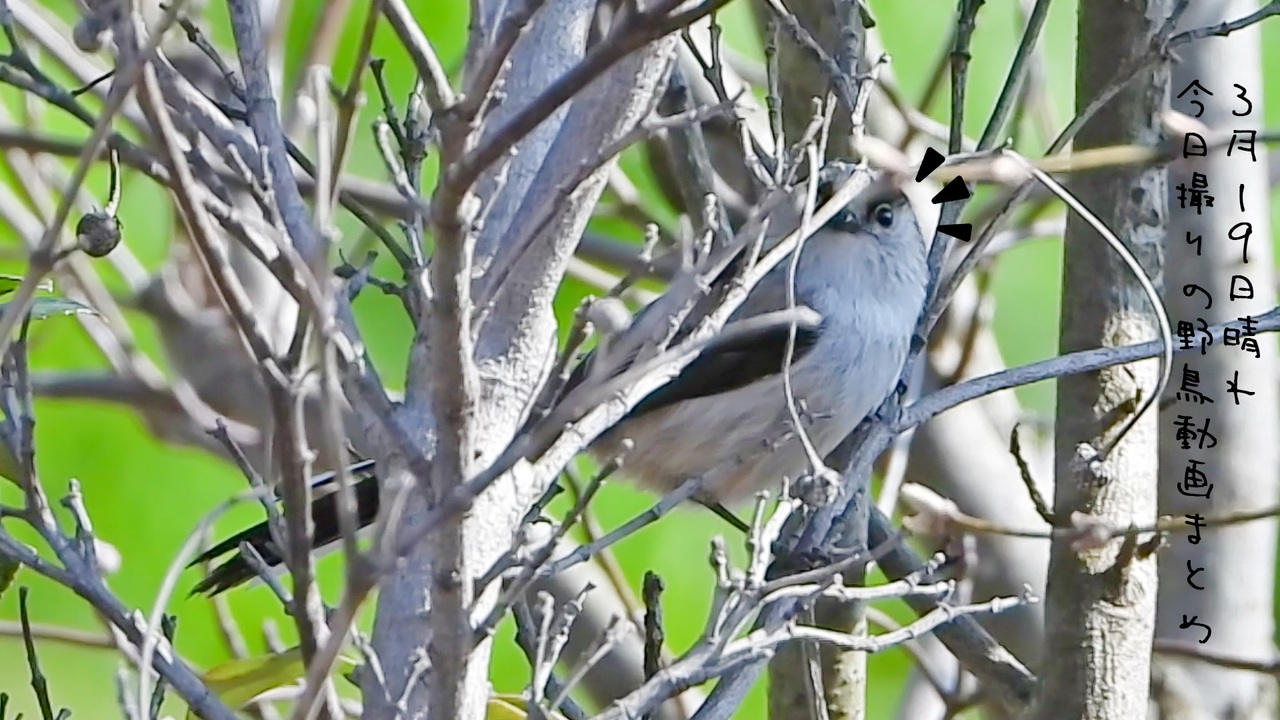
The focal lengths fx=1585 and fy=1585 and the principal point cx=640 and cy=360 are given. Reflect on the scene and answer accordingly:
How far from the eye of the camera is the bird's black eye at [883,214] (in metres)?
3.07

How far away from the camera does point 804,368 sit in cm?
292

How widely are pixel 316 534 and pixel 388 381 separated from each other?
1.18 m

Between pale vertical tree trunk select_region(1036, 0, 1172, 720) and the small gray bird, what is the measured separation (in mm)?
552

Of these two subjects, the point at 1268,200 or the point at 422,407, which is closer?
the point at 422,407

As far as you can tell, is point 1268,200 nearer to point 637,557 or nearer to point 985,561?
point 985,561

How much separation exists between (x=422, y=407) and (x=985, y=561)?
1761 mm

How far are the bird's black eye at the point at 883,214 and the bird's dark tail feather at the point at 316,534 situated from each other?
1.11m

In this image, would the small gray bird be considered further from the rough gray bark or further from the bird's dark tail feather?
the rough gray bark

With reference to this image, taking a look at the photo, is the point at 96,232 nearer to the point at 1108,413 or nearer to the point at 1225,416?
the point at 1108,413

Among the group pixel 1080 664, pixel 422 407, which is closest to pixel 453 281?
pixel 422 407

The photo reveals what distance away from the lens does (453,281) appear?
1.08 m

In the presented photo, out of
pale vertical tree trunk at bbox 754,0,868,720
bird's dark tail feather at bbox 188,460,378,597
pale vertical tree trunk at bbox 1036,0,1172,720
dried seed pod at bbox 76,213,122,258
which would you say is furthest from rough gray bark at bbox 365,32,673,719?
pale vertical tree trunk at bbox 1036,0,1172,720

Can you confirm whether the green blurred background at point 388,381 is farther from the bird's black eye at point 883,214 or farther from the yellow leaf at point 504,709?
the yellow leaf at point 504,709

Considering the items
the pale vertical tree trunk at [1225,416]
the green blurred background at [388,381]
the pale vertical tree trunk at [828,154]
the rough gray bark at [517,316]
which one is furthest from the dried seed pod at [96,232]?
the green blurred background at [388,381]
